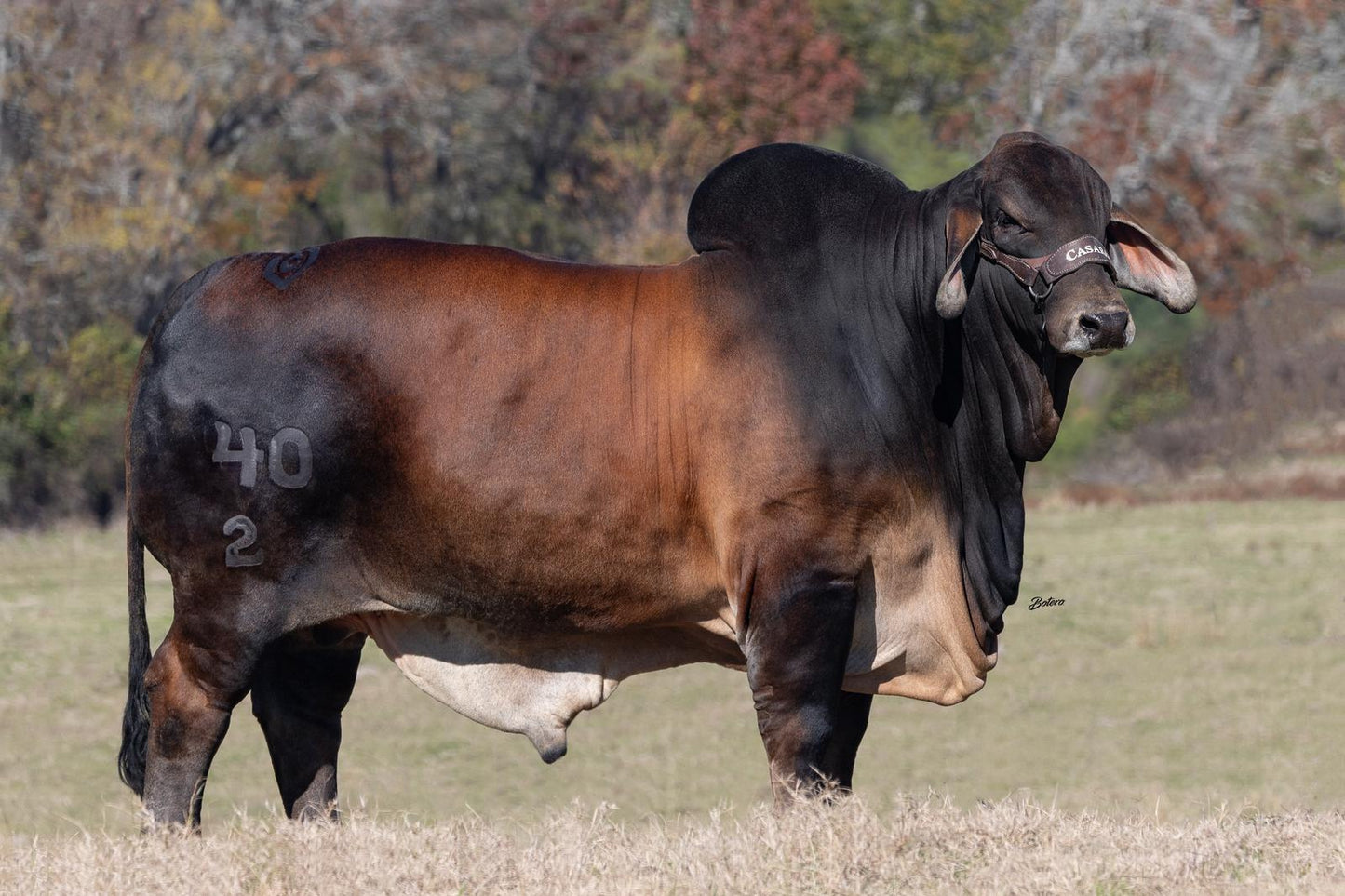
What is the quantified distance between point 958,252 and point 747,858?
1643 millimetres

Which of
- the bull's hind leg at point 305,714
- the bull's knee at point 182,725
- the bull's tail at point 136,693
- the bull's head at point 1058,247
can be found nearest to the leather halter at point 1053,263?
the bull's head at point 1058,247

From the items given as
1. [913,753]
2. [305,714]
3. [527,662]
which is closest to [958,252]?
[527,662]

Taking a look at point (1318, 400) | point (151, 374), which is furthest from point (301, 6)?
point (151, 374)

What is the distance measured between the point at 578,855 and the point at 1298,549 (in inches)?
411

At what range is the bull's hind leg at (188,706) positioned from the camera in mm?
5137

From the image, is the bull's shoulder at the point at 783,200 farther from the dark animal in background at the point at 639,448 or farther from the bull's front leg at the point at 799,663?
the bull's front leg at the point at 799,663

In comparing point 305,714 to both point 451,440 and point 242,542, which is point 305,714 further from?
point 451,440

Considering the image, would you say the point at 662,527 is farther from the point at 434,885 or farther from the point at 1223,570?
the point at 1223,570

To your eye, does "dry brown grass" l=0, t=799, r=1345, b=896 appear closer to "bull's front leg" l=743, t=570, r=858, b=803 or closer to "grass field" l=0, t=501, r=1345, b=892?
"grass field" l=0, t=501, r=1345, b=892

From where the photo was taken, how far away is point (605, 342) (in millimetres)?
5031

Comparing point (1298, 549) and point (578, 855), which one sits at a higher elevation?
point (578, 855)

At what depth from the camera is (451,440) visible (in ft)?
16.3

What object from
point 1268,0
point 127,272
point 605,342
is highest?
point 605,342

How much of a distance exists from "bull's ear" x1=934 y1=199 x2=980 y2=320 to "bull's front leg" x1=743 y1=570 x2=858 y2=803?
29.8 inches
